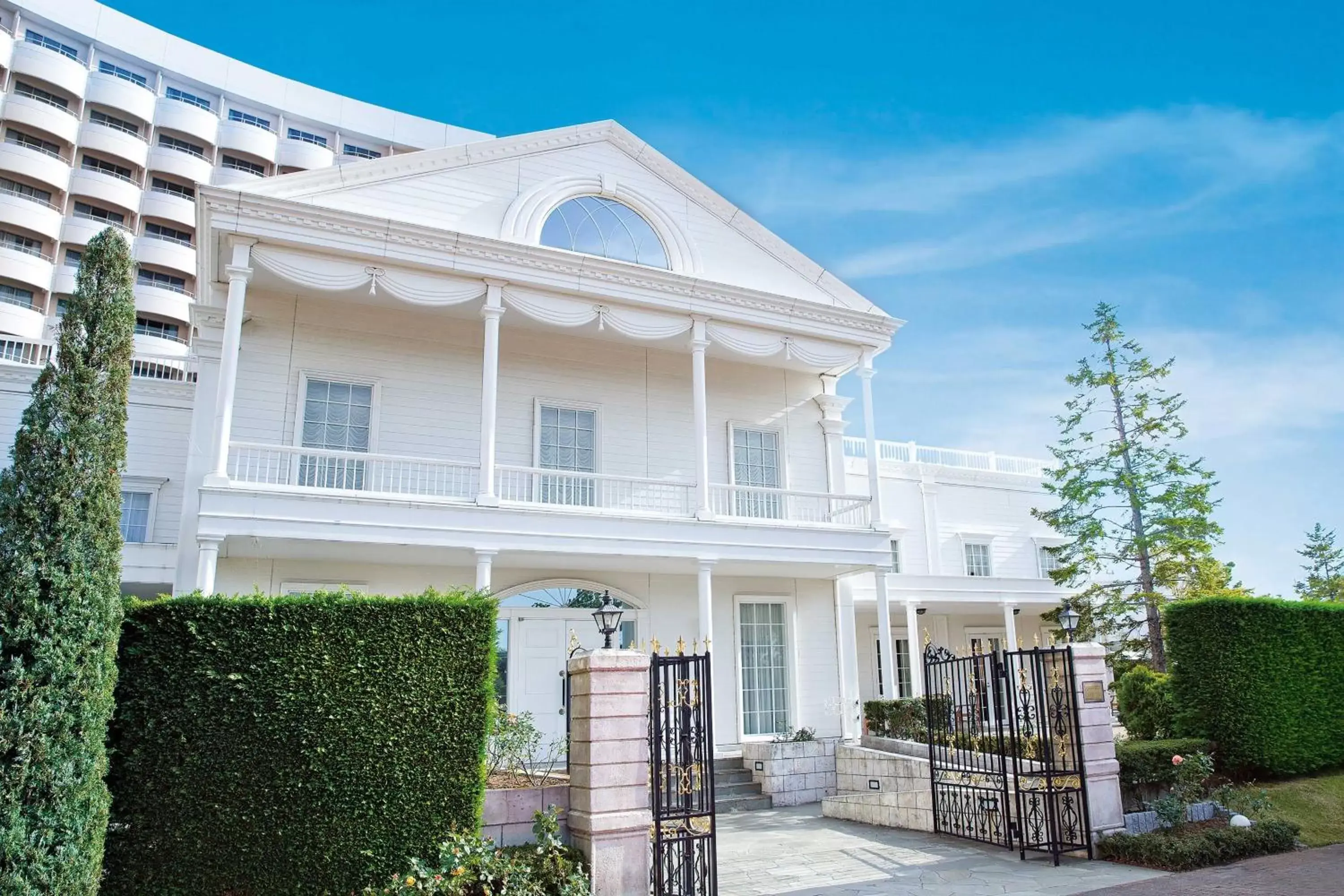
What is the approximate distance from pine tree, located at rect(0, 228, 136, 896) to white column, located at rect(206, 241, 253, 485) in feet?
17.3

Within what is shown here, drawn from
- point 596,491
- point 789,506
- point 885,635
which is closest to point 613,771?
point 596,491

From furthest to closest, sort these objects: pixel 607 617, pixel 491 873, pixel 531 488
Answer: pixel 531 488 < pixel 607 617 < pixel 491 873

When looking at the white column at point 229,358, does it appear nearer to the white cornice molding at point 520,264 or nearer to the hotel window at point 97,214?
the white cornice molding at point 520,264

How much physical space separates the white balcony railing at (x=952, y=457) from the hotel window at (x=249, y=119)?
3891 centimetres

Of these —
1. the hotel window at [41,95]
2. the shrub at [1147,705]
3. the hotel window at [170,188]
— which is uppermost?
the hotel window at [41,95]

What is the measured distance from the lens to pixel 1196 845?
9.09 metres

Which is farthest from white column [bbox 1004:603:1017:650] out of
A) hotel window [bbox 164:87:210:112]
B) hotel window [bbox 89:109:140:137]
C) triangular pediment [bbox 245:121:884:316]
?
hotel window [bbox 164:87:210:112]

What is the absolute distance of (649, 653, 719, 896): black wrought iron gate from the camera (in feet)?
25.9

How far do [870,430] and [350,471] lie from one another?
9.14 metres

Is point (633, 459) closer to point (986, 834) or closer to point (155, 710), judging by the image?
point (986, 834)

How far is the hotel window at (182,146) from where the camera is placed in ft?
142

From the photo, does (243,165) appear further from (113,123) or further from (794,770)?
(794,770)

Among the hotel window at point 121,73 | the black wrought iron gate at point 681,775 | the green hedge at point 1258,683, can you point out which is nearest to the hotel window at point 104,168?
the hotel window at point 121,73

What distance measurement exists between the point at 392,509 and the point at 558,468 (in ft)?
11.6
